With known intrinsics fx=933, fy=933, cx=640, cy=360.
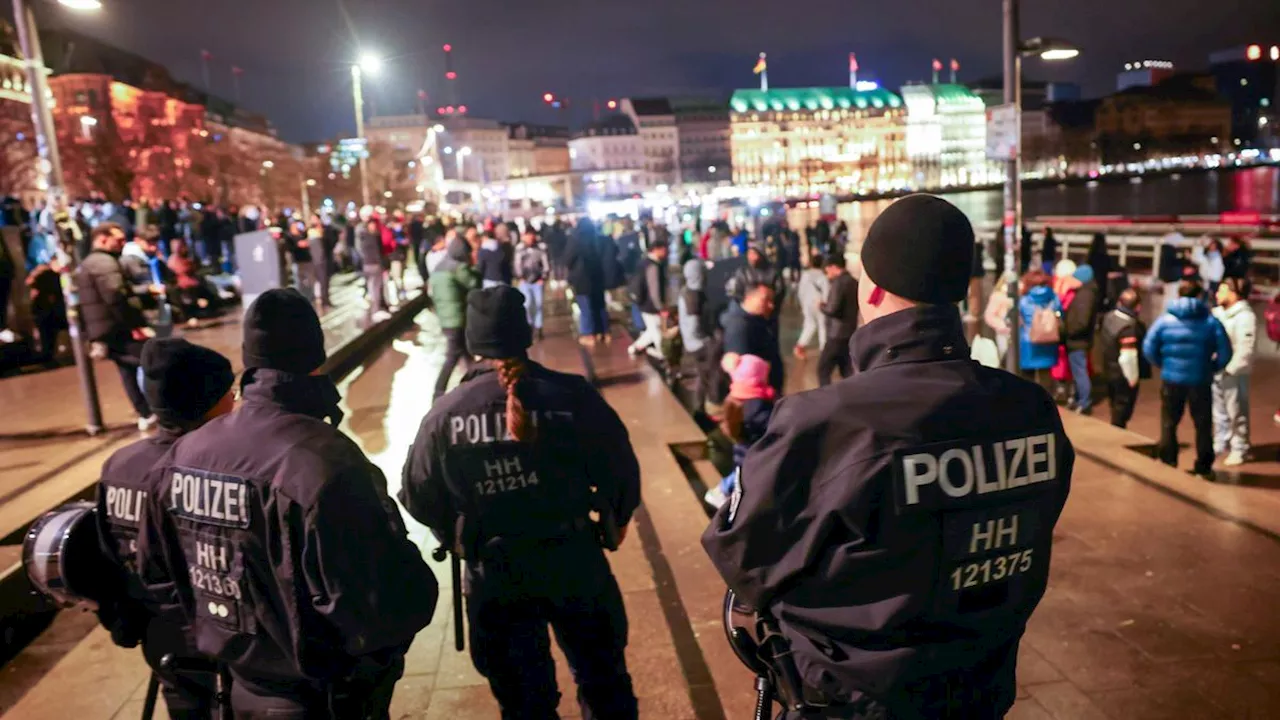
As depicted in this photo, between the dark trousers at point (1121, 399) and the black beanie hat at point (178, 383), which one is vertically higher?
the black beanie hat at point (178, 383)

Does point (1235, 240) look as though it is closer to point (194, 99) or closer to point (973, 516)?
point (973, 516)

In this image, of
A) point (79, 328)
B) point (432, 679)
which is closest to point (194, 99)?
point (79, 328)

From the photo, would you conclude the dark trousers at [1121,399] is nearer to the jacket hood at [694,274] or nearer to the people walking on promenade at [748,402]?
the jacket hood at [694,274]

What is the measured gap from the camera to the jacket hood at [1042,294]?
10008 millimetres

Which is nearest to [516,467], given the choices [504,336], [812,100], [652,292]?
[504,336]

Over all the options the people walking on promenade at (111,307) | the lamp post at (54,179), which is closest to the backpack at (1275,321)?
the people walking on promenade at (111,307)

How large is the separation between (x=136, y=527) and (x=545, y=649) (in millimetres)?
1389

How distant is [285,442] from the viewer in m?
2.41

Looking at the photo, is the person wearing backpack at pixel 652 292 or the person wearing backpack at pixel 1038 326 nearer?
the person wearing backpack at pixel 1038 326

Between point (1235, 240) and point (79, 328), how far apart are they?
1738 cm

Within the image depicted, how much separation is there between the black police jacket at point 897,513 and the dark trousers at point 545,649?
125cm

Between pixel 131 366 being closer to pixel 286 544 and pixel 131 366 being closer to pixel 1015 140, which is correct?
pixel 286 544

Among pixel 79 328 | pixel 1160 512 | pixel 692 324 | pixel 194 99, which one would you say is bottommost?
pixel 1160 512

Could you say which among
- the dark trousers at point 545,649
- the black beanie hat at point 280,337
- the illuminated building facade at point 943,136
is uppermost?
the illuminated building facade at point 943,136
